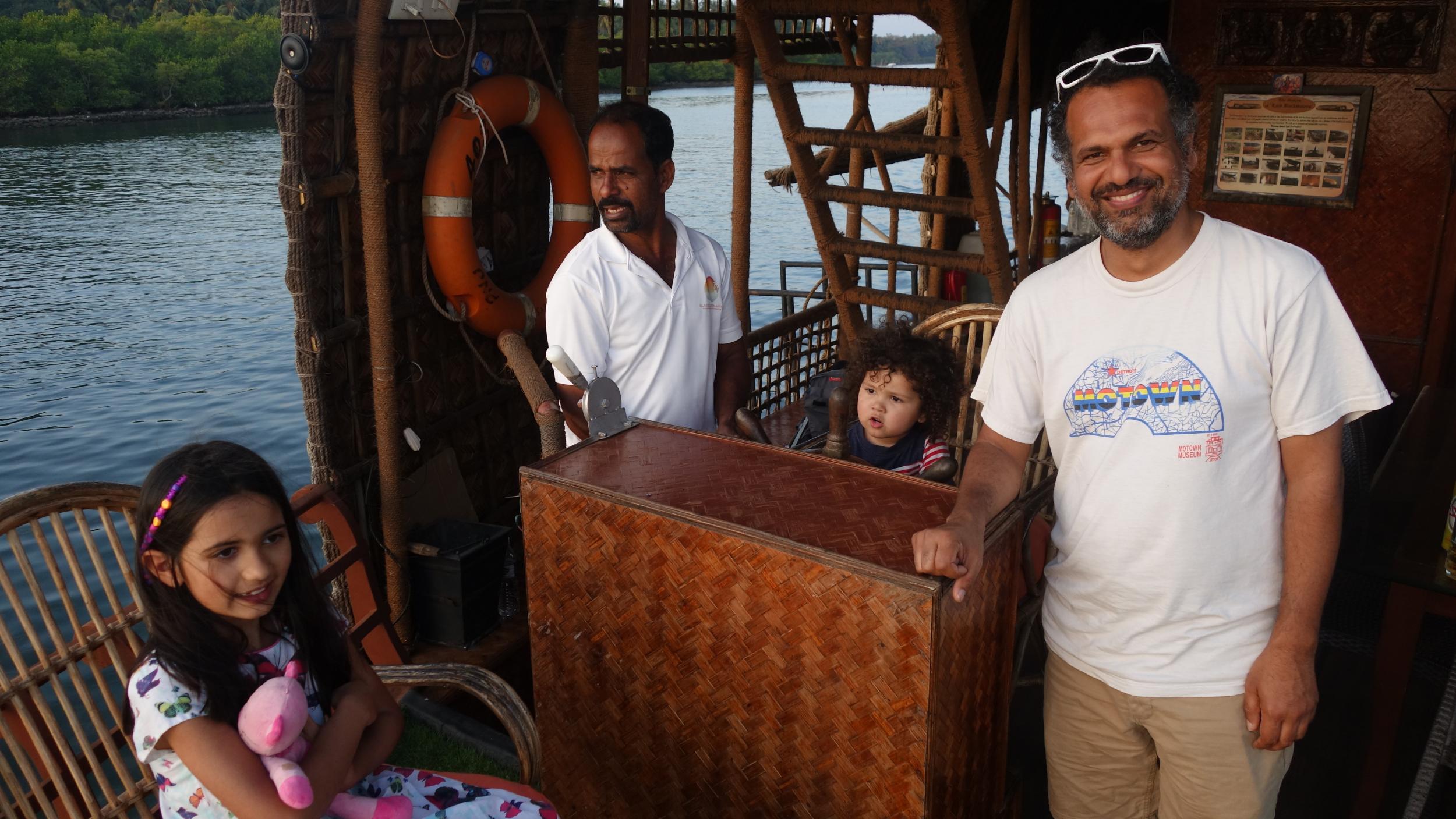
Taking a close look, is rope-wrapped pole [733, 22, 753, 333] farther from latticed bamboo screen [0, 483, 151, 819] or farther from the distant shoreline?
the distant shoreline

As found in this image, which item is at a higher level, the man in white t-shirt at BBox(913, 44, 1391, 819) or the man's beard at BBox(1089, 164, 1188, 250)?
the man's beard at BBox(1089, 164, 1188, 250)

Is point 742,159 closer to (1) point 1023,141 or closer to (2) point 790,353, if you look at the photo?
(2) point 790,353

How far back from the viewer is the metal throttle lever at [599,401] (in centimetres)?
207

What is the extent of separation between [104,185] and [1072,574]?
21.7 metres

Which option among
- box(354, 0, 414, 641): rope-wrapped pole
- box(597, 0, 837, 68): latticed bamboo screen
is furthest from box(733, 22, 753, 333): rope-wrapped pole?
box(354, 0, 414, 641): rope-wrapped pole

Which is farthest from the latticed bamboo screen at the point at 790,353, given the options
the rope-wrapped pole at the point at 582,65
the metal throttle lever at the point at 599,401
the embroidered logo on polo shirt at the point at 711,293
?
the metal throttle lever at the point at 599,401

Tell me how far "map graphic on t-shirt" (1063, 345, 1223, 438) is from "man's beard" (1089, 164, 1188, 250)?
0.15 m

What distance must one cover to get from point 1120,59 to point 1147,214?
0.23 metres

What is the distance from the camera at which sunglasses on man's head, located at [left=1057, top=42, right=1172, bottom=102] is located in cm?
152

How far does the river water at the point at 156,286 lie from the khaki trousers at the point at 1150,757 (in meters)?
1.48

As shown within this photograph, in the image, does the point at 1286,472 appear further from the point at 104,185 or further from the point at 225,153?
the point at 225,153

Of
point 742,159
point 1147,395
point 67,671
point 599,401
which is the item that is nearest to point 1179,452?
point 1147,395

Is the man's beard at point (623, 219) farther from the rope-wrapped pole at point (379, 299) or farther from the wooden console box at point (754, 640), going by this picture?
the rope-wrapped pole at point (379, 299)

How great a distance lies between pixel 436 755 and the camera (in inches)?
104
